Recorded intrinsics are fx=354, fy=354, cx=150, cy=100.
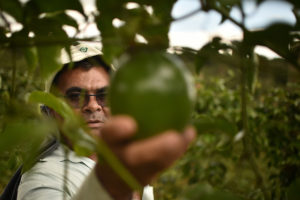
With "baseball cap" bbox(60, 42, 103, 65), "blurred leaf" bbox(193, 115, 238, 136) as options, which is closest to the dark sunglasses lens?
"baseball cap" bbox(60, 42, 103, 65)

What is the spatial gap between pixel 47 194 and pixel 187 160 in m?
2.42

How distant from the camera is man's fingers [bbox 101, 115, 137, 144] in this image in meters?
0.47

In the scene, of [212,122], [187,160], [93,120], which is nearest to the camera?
[212,122]

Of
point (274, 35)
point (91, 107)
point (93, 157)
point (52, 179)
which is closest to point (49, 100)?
point (274, 35)

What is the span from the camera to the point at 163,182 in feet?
14.7

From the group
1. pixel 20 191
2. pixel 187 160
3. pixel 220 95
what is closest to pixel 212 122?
pixel 20 191

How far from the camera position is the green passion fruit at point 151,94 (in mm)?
509

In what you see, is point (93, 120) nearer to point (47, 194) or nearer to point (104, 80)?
point (104, 80)

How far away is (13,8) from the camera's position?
68cm

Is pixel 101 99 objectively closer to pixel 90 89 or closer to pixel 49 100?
pixel 90 89

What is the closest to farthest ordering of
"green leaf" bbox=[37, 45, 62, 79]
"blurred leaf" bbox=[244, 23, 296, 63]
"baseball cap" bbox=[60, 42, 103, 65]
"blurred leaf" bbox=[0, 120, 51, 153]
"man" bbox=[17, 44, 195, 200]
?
1. "blurred leaf" bbox=[0, 120, 51, 153]
2. "man" bbox=[17, 44, 195, 200]
3. "blurred leaf" bbox=[244, 23, 296, 63]
4. "green leaf" bbox=[37, 45, 62, 79]
5. "baseball cap" bbox=[60, 42, 103, 65]

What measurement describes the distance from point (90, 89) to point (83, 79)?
66 millimetres

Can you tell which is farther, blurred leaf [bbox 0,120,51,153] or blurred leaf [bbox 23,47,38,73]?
blurred leaf [bbox 23,47,38,73]

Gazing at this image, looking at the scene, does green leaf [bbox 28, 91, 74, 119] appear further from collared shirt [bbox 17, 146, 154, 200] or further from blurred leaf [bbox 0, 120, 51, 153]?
collared shirt [bbox 17, 146, 154, 200]
